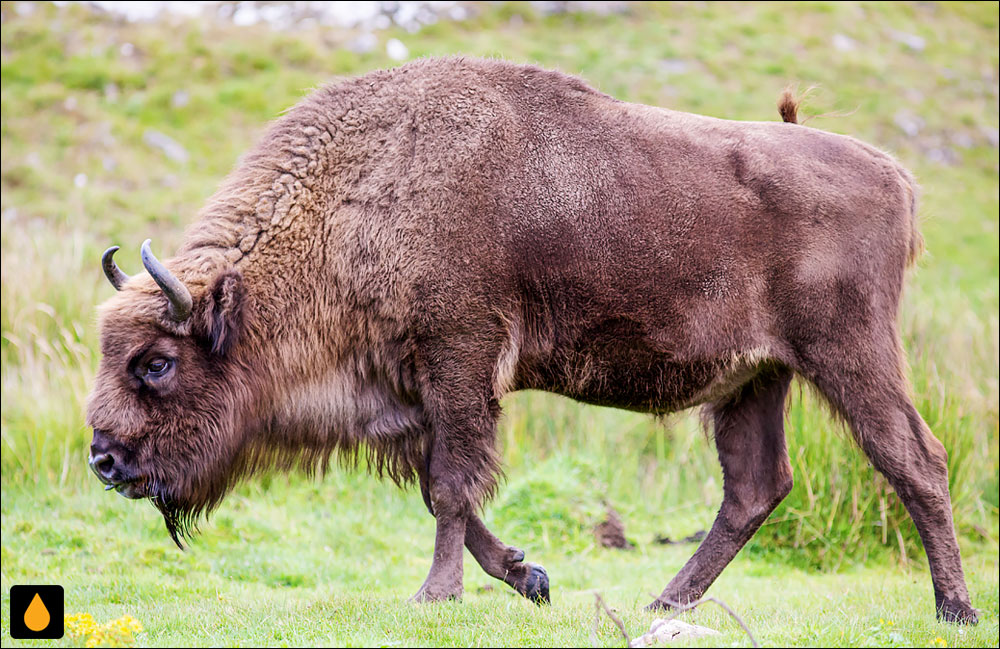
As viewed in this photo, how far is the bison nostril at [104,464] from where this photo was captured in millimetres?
5355

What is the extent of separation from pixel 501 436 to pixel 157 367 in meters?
2.06

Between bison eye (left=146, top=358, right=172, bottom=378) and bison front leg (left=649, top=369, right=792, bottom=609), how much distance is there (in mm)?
3203

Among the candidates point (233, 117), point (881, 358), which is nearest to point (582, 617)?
point (881, 358)

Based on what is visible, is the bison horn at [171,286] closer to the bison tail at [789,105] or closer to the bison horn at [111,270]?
the bison horn at [111,270]

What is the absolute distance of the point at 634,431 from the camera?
11016 mm

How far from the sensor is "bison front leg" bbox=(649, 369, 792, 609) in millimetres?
6379

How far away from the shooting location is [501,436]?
6.37 m

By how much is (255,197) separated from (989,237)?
15.6 meters

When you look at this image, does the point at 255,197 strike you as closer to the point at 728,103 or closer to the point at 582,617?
the point at 582,617

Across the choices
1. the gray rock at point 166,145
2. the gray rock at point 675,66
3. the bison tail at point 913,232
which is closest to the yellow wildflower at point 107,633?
the bison tail at point 913,232

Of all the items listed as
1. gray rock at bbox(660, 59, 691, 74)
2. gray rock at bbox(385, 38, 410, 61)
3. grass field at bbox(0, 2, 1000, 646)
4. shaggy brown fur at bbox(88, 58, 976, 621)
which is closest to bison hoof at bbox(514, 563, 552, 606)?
shaggy brown fur at bbox(88, 58, 976, 621)

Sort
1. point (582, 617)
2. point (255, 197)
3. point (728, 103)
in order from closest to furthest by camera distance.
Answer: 1. point (582, 617)
2. point (255, 197)
3. point (728, 103)

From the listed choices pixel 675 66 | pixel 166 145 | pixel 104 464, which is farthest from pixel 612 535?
pixel 675 66

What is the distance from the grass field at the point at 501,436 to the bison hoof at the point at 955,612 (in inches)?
3.7
